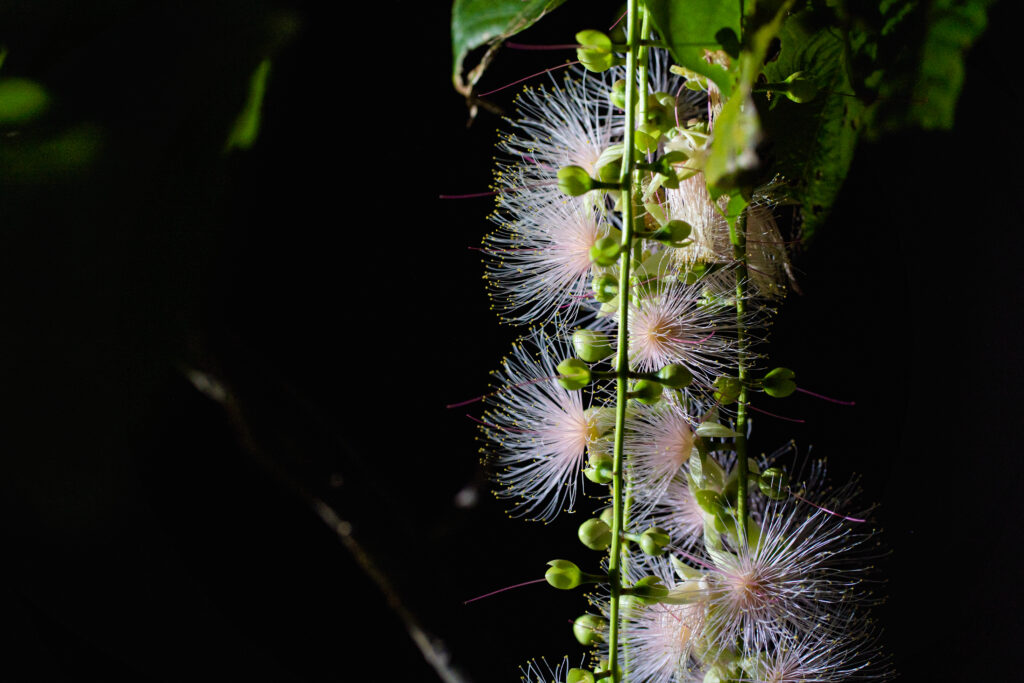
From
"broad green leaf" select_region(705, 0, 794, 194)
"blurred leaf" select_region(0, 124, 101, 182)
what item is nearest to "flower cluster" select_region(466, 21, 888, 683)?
"broad green leaf" select_region(705, 0, 794, 194)

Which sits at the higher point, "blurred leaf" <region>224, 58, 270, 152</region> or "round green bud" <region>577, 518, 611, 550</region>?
"blurred leaf" <region>224, 58, 270, 152</region>

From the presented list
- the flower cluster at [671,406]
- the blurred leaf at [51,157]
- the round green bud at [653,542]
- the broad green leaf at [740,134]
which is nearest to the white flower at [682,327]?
the flower cluster at [671,406]

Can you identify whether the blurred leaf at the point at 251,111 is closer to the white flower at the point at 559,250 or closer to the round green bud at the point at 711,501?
the white flower at the point at 559,250

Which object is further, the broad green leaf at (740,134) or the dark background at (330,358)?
the dark background at (330,358)

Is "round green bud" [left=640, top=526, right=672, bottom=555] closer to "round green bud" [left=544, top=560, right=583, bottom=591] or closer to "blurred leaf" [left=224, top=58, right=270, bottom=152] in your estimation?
"round green bud" [left=544, top=560, right=583, bottom=591]

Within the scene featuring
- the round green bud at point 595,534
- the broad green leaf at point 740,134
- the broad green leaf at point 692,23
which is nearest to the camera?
the broad green leaf at point 740,134

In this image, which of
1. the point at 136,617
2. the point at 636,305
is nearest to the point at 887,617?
the point at 636,305

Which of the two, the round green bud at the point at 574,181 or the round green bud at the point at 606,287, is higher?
the round green bud at the point at 574,181

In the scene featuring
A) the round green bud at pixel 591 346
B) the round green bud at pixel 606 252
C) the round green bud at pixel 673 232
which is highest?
the round green bud at pixel 673 232
